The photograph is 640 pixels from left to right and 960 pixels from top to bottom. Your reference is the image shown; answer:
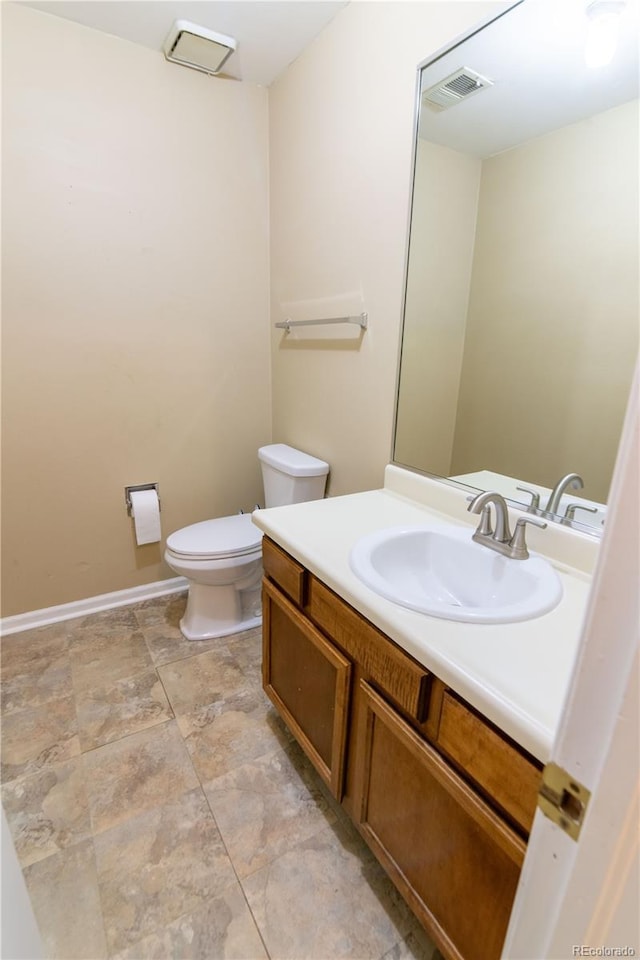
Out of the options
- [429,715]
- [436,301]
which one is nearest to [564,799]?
[429,715]

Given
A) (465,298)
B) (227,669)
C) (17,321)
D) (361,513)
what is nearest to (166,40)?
(17,321)

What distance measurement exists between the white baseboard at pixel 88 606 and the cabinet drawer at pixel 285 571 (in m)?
1.24

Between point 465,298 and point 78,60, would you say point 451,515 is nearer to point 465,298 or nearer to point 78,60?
point 465,298

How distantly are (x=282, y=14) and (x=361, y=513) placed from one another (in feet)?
5.85

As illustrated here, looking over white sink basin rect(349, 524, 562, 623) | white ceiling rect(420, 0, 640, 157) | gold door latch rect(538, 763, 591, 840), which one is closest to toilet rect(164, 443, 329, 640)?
white sink basin rect(349, 524, 562, 623)

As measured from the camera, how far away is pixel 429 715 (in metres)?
0.85

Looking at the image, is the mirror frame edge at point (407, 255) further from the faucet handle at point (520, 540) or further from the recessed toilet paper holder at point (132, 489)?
the recessed toilet paper holder at point (132, 489)

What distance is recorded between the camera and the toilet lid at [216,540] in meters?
1.90

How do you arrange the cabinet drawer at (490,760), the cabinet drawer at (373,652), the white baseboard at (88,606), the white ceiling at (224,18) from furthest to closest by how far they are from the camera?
the white baseboard at (88,606)
the white ceiling at (224,18)
the cabinet drawer at (373,652)
the cabinet drawer at (490,760)

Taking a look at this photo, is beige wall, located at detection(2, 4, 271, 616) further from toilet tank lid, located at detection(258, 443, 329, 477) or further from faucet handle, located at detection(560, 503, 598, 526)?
faucet handle, located at detection(560, 503, 598, 526)

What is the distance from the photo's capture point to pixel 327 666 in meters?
1.15

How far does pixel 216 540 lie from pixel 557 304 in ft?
5.00

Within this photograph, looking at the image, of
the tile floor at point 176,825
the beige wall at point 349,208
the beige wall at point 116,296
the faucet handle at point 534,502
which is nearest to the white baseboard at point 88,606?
the beige wall at point 116,296

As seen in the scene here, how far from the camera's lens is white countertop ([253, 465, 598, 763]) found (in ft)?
2.25
